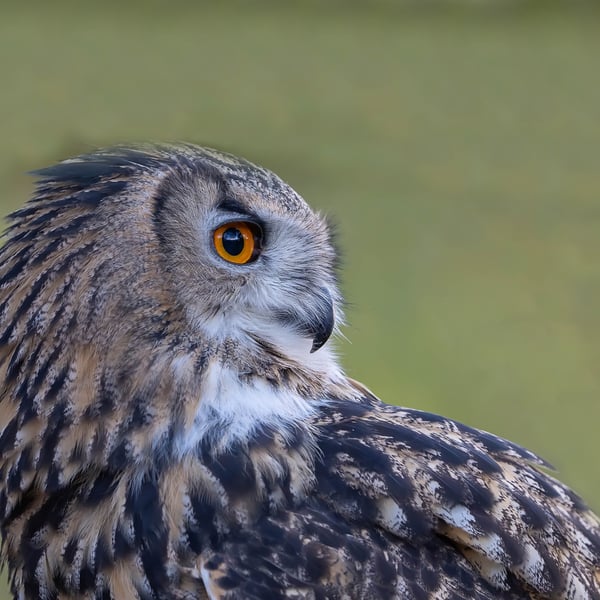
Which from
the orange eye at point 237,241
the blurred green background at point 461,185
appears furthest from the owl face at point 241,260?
the blurred green background at point 461,185

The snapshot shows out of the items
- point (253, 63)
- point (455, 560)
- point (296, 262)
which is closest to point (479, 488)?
point (455, 560)

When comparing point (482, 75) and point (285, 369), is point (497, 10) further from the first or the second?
point (285, 369)

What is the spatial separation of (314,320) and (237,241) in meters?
0.19

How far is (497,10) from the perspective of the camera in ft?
14.2

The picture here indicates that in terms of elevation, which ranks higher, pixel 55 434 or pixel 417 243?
pixel 417 243

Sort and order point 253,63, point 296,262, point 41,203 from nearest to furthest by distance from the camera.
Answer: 1. point 41,203
2. point 296,262
3. point 253,63

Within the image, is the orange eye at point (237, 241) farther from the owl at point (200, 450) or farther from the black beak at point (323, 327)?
the black beak at point (323, 327)

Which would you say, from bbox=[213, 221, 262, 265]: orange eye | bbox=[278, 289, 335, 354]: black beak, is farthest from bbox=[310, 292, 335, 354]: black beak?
bbox=[213, 221, 262, 265]: orange eye

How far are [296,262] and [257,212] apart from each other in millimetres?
125

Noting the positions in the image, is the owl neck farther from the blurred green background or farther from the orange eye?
the blurred green background

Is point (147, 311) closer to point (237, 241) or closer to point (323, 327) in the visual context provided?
point (237, 241)

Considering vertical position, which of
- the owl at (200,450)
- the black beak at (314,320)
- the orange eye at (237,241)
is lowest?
the owl at (200,450)

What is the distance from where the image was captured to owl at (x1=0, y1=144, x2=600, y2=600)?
1.18 m

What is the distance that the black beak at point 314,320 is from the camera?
144cm
